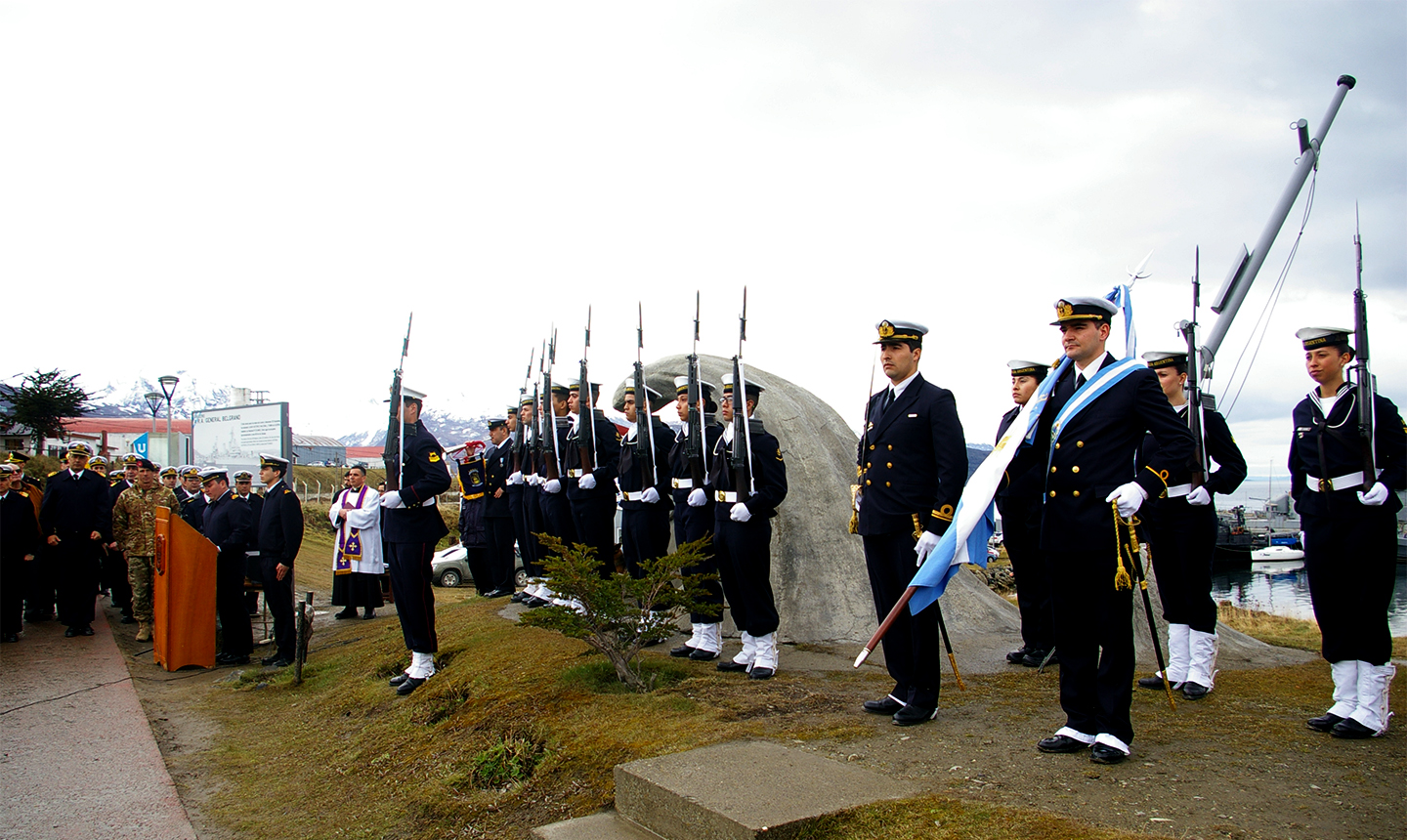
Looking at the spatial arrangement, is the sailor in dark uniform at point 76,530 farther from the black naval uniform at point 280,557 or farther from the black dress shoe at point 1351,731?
the black dress shoe at point 1351,731

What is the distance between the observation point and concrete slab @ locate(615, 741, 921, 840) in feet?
10.8

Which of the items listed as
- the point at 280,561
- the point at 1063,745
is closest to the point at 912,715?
the point at 1063,745

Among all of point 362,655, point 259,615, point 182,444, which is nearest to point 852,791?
point 362,655

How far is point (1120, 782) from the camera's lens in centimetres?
363

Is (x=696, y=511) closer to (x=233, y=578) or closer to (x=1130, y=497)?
(x=1130, y=497)

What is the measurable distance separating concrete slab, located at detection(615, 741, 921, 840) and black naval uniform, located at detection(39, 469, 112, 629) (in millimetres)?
10111

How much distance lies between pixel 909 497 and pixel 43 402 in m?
33.0

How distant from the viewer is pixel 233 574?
32.0 feet

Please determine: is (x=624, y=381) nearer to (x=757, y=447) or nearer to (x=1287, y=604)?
(x=757, y=447)

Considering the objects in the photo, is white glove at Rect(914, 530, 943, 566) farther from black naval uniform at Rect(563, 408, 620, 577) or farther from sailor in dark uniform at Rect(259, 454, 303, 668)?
sailor in dark uniform at Rect(259, 454, 303, 668)

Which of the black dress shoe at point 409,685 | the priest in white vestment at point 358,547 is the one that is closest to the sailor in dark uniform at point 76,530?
the priest in white vestment at point 358,547

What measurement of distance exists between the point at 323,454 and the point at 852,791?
82227 mm

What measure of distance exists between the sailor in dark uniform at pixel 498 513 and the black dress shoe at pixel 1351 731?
885 centimetres

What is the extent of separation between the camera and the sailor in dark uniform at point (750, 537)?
642 centimetres
